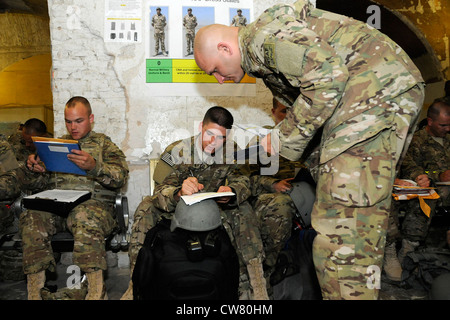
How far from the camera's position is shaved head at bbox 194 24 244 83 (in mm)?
1590

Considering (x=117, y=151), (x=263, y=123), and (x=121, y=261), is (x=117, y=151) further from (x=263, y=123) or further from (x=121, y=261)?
(x=263, y=123)

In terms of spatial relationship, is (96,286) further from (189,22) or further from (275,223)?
(189,22)

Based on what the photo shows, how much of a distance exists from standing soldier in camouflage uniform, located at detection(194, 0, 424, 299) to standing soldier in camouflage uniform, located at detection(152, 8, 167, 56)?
1897mm

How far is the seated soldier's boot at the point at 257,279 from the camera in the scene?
7.26 feet

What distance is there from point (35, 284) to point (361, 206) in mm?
1968

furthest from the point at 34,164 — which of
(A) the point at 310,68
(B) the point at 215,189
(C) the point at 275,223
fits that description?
(A) the point at 310,68

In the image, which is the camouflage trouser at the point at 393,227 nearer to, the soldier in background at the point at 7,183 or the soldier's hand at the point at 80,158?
the soldier's hand at the point at 80,158

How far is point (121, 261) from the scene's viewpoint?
3.17 metres

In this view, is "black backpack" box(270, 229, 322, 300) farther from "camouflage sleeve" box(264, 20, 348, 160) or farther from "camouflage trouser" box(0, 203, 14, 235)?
"camouflage trouser" box(0, 203, 14, 235)

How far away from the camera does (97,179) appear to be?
8.73 ft

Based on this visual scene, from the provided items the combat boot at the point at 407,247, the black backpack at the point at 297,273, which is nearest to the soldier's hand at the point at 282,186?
the black backpack at the point at 297,273

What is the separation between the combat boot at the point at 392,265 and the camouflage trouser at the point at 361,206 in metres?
1.69

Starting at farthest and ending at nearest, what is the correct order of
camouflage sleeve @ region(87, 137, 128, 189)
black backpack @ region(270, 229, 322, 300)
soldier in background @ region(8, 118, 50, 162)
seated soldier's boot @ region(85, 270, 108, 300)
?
soldier in background @ region(8, 118, 50, 162) → camouflage sleeve @ region(87, 137, 128, 189) → seated soldier's boot @ region(85, 270, 108, 300) → black backpack @ region(270, 229, 322, 300)

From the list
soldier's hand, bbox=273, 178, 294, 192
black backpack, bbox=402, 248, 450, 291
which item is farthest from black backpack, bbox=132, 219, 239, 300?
black backpack, bbox=402, 248, 450, 291
